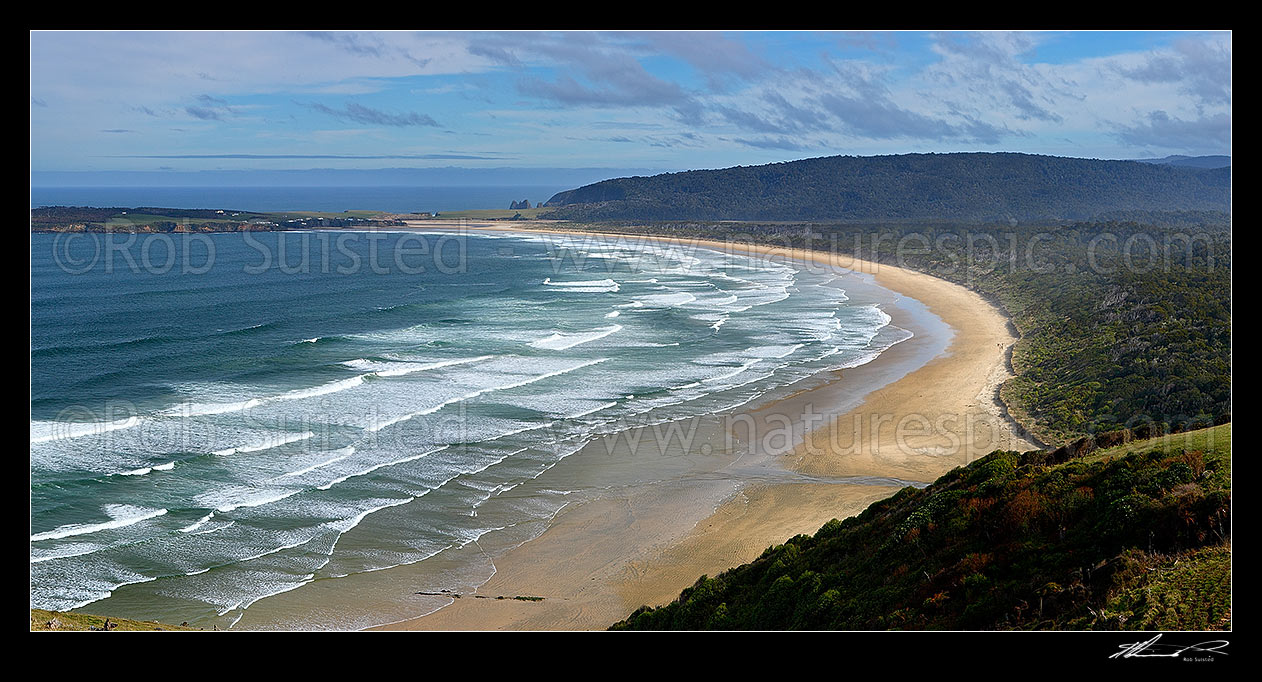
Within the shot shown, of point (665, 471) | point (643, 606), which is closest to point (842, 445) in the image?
point (665, 471)

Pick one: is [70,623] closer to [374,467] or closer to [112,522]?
[112,522]

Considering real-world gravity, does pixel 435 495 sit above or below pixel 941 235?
below

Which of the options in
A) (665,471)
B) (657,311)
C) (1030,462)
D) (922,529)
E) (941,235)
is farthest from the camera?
(941,235)

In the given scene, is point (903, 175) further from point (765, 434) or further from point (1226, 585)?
point (1226, 585)
